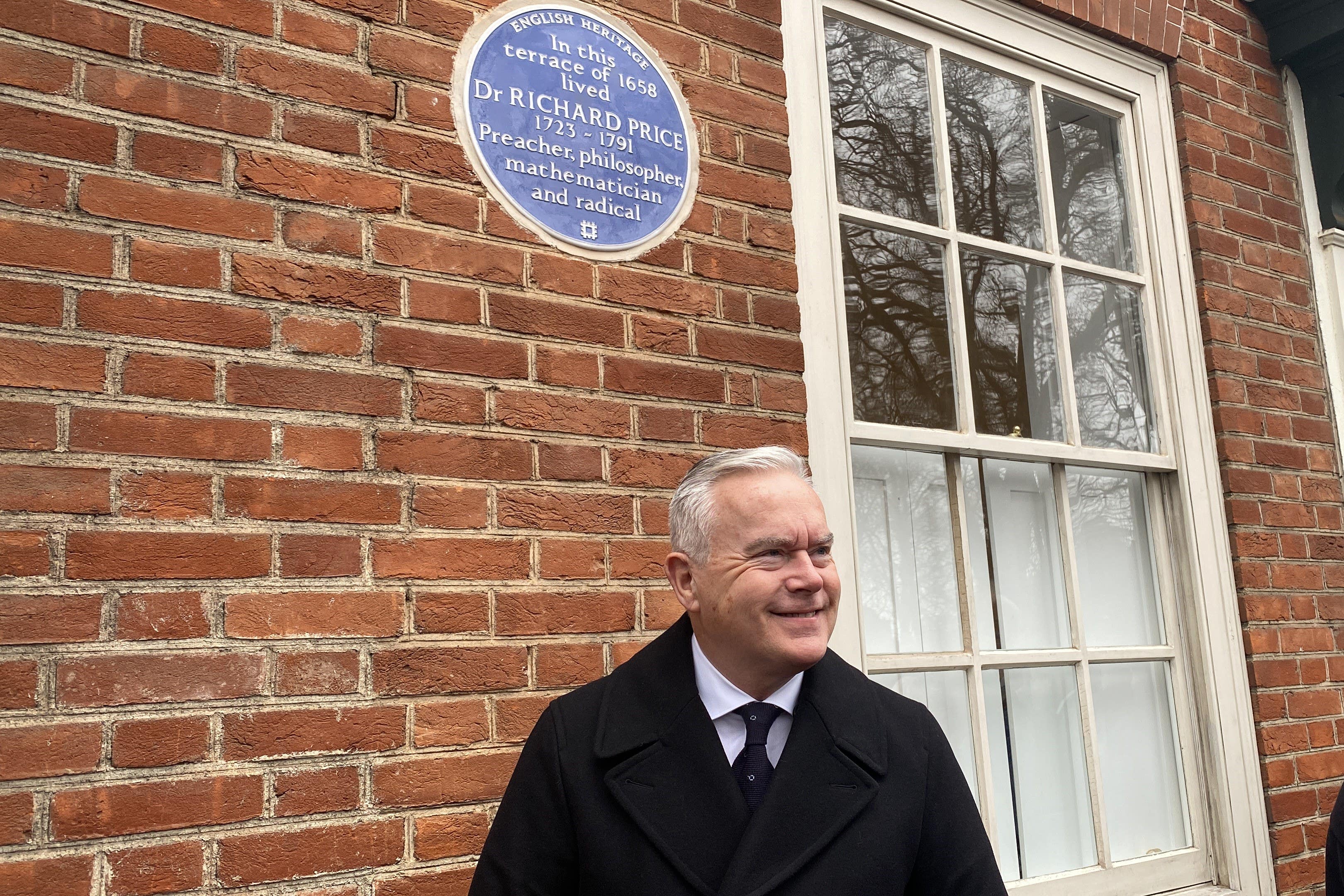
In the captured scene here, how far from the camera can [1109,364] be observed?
3.69m

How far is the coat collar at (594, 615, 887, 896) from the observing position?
5.73ft

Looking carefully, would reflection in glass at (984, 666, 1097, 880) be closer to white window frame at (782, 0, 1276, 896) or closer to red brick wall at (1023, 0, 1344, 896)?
white window frame at (782, 0, 1276, 896)

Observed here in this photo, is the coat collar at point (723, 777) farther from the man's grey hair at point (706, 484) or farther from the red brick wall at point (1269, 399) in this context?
the red brick wall at point (1269, 399)

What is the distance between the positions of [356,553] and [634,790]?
2.36 feet

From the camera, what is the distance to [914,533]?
123 inches

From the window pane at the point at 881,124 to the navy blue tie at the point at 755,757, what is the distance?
169 cm

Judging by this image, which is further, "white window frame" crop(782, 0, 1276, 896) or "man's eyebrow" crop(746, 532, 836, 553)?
"white window frame" crop(782, 0, 1276, 896)

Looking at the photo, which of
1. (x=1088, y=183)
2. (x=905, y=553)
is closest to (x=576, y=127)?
(x=905, y=553)

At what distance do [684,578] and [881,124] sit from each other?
181 cm

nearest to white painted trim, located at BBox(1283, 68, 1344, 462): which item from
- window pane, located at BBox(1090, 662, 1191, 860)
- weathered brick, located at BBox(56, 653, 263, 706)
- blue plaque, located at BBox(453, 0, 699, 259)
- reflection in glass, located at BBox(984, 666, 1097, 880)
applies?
window pane, located at BBox(1090, 662, 1191, 860)

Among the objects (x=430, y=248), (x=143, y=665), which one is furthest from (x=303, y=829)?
(x=430, y=248)

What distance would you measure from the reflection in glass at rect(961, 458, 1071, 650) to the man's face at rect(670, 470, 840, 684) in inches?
55.2

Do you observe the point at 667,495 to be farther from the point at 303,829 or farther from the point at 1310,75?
the point at 1310,75

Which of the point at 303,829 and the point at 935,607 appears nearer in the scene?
the point at 303,829
